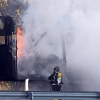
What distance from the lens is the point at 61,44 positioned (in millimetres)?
10906

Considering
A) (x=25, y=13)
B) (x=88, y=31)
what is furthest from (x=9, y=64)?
(x=88, y=31)

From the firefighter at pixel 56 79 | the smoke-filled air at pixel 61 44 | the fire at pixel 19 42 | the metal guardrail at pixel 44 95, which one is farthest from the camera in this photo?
the fire at pixel 19 42

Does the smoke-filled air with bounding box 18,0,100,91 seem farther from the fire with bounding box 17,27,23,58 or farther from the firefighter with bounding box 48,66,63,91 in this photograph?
the firefighter with bounding box 48,66,63,91

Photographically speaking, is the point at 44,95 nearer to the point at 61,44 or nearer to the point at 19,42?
the point at 61,44

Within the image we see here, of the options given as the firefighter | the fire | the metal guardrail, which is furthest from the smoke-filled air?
the metal guardrail

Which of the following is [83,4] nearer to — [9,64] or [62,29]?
[62,29]

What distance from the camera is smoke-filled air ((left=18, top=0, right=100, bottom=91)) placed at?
10797mm

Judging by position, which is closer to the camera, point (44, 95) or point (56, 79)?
point (44, 95)

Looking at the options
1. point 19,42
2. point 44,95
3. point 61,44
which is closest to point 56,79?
point 61,44

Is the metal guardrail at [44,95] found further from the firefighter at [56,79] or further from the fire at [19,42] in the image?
the fire at [19,42]

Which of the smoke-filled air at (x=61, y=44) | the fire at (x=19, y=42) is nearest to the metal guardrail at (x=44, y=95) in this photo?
the smoke-filled air at (x=61, y=44)

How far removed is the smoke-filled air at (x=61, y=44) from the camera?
10.8 m

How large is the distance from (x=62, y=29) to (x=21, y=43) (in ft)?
4.55

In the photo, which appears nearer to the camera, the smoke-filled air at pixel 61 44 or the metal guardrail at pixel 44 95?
the metal guardrail at pixel 44 95
